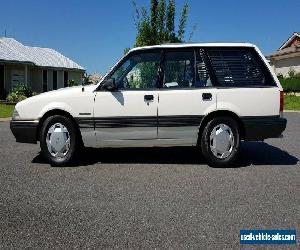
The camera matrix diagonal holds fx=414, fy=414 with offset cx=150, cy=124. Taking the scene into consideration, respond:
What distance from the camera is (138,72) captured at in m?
6.86

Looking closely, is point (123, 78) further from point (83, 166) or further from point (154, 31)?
point (154, 31)

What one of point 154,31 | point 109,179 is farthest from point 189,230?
point 154,31

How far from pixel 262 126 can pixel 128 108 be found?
7.25ft

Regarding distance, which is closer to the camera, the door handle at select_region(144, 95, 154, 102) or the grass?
the door handle at select_region(144, 95, 154, 102)

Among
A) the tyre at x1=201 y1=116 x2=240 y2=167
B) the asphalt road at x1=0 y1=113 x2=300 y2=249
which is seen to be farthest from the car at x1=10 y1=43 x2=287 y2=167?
the asphalt road at x1=0 y1=113 x2=300 y2=249

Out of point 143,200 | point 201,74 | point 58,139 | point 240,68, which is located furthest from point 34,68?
point 143,200

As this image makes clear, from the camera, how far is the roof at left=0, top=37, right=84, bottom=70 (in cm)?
2991

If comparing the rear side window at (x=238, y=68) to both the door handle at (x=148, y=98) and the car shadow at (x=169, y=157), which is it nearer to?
the door handle at (x=148, y=98)

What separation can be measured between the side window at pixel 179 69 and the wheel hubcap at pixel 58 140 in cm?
183

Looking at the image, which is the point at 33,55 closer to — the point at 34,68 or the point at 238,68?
the point at 34,68

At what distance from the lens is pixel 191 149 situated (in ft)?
28.2

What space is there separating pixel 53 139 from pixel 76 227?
3036 millimetres

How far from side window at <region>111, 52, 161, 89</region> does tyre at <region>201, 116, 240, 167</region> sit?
3.84 ft

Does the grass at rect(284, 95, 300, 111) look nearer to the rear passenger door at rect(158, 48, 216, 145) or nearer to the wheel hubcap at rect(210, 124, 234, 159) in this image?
the wheel hubcap at rect(210, 124, 234, 159)
